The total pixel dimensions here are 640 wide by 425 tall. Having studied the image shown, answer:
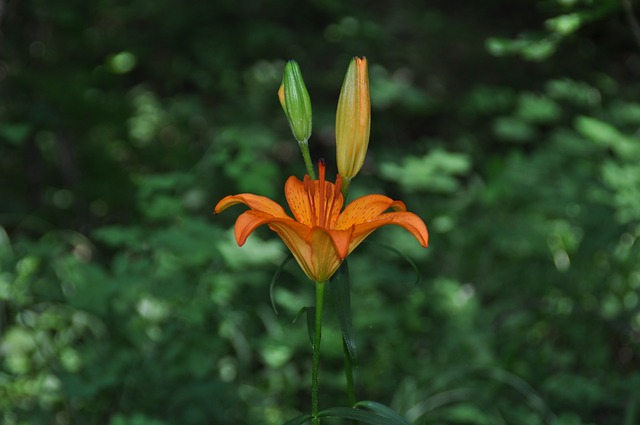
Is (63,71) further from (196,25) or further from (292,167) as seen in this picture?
(292,167)

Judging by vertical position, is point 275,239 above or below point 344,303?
below

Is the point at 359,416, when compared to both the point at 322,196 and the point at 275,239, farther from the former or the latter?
the point at 275,239

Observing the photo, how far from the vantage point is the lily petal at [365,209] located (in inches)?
43.6

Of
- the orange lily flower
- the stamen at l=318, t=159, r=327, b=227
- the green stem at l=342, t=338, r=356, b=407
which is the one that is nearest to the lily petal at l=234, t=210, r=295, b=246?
the orange lily flower

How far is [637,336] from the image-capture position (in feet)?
7.99

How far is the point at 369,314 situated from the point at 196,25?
4.63 feet

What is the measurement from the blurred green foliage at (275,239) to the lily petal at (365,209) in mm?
883

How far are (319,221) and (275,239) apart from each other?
1871 millimetres

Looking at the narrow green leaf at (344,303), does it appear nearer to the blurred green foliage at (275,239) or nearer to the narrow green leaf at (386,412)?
the narrow green leaf at (386,412)

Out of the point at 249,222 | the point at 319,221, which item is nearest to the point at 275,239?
the point at 319,221

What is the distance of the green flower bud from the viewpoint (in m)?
1.09

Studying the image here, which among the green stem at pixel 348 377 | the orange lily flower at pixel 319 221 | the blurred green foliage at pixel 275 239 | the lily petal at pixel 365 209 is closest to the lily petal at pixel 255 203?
the orange lily flower at pixel 319 221

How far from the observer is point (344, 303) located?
1.10 meters

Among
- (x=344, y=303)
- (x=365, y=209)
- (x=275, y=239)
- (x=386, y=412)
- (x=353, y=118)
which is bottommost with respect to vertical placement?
(x=275, y=239)
